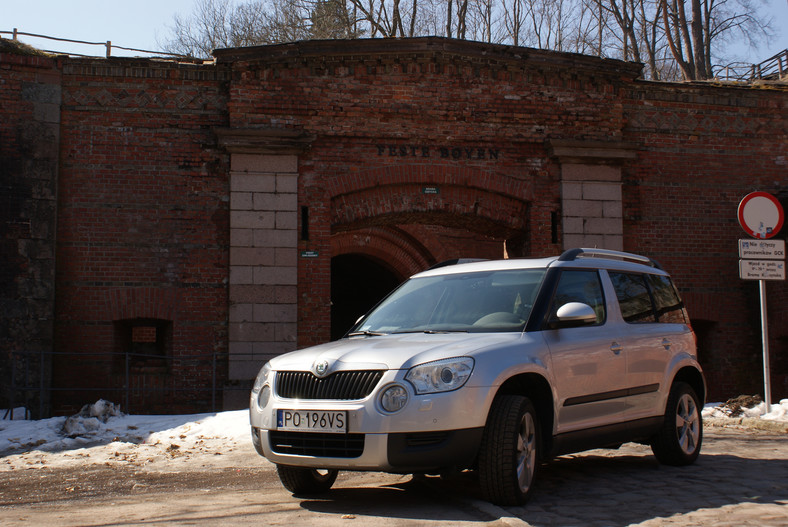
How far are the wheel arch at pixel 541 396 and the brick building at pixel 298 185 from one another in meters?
7.19

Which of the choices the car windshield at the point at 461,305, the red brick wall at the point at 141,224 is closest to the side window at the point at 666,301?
the car windshield at the point at 461,305

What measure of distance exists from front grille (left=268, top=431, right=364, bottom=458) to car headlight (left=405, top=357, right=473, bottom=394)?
501 millimetres

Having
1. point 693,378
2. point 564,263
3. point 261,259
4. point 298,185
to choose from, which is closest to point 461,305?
point 564,263

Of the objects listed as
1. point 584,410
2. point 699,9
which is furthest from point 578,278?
point 699,9

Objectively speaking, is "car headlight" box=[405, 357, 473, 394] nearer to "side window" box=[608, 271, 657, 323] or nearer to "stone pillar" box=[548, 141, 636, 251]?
"side window" box=[608, 271, 657, 323]

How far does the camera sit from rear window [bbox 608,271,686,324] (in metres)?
7.09

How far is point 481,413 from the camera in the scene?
17.3ft

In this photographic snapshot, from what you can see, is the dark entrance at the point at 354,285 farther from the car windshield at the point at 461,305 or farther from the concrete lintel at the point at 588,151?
the car windshield at the point at 461,305

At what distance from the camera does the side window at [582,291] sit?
6.42 metres

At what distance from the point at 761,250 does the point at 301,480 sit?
7383 millimetres

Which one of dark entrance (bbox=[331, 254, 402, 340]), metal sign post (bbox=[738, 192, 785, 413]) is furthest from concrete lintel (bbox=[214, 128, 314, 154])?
dark entrance (bbox=[331, 254, 402, 340])

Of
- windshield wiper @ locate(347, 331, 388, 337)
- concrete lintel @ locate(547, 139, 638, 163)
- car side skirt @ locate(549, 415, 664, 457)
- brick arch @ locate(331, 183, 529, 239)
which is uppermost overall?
concrete lintel @ locate(547, 139, 638, 163)

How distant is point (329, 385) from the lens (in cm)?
550

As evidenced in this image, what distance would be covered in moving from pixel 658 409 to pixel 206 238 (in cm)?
813
